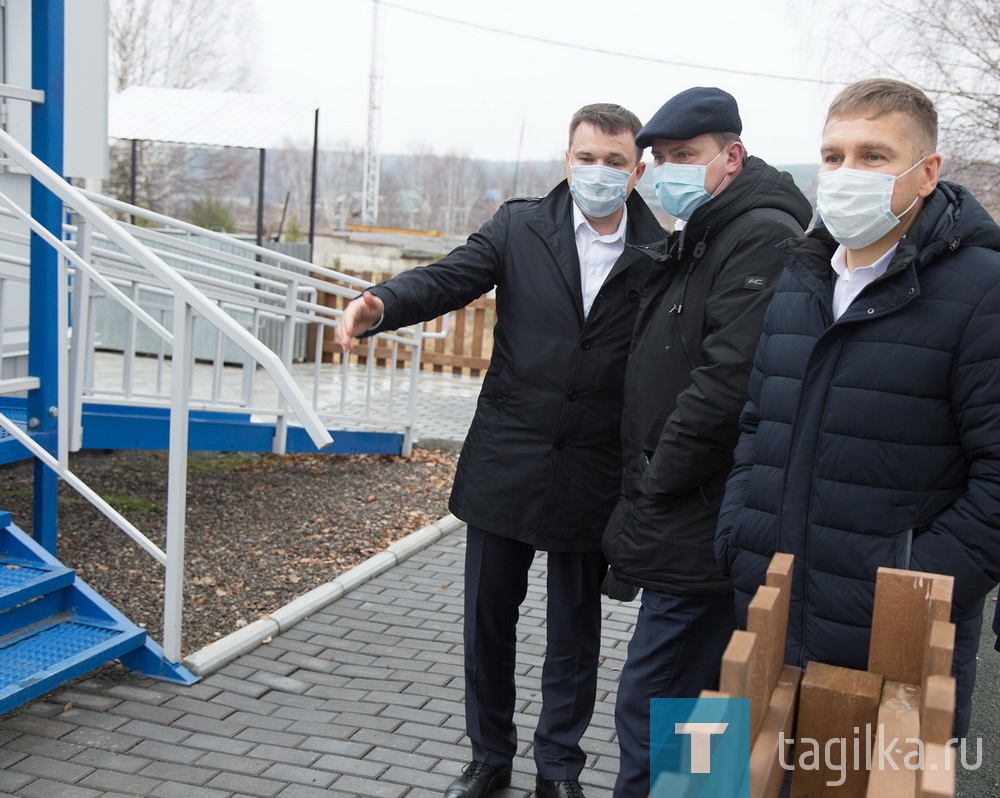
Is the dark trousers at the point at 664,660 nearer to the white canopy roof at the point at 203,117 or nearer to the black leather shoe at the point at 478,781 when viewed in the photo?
the black leather shoe at the point at 478,781

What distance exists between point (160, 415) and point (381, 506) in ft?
5.07

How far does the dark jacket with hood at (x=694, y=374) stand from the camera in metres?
2.65

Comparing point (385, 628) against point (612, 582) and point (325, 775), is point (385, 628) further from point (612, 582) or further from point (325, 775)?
point (612, 582)

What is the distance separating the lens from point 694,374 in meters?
2.68

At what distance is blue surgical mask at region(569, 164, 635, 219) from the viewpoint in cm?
320

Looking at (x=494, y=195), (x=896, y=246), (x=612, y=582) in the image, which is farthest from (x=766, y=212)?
(x=494, y=195)

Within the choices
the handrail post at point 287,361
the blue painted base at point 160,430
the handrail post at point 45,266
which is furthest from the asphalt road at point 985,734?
the blue painted base at point 160,430

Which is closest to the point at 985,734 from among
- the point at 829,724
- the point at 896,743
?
the point at 829,724

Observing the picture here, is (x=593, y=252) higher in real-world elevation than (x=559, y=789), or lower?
higher

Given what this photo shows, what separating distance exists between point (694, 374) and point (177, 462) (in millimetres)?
2137

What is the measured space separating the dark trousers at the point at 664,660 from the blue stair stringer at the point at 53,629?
202 centimetres

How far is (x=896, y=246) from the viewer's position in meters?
2.06

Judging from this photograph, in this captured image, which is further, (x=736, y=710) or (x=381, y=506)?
(x=381, y=506)

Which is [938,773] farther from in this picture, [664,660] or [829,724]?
[664,660]
